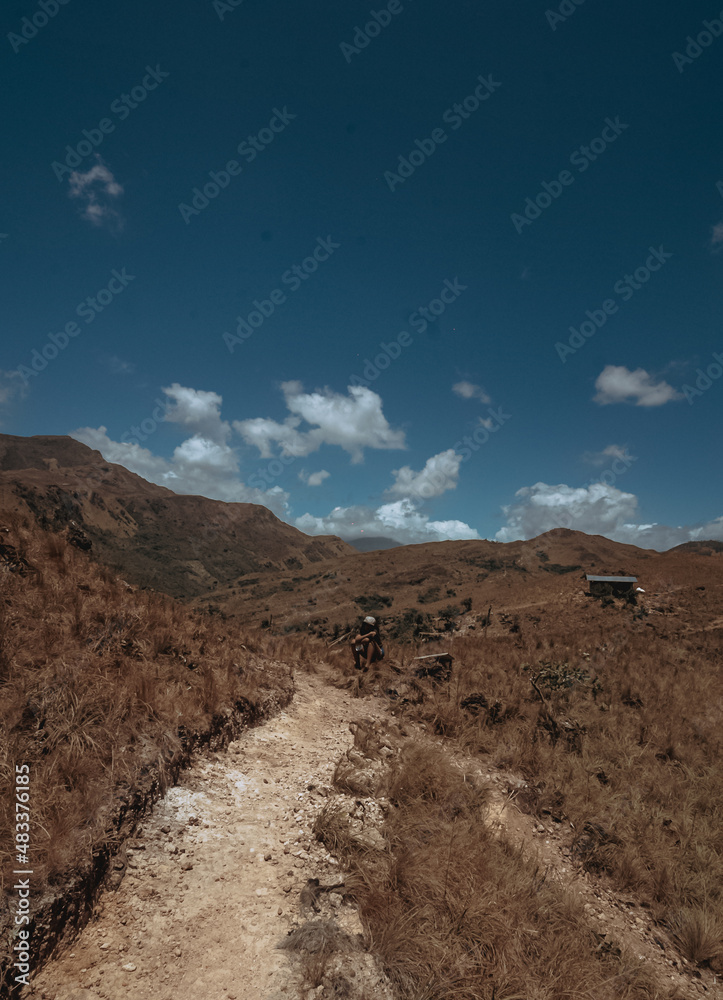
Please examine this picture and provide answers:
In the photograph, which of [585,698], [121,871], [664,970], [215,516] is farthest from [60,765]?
[215,516]

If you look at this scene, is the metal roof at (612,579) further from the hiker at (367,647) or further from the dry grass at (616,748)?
the hiker at (367,647)

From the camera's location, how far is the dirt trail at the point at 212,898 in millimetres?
2852

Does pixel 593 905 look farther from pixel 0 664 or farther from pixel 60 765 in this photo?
pixel 0 664

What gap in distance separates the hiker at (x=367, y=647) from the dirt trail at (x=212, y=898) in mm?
5519

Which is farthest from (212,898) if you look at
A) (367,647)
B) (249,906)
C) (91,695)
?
(367,647)

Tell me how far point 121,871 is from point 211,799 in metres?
1.24

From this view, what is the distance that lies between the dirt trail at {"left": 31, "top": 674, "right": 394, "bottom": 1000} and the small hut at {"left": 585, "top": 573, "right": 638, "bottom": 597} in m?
21.5

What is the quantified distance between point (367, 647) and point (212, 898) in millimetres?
8014

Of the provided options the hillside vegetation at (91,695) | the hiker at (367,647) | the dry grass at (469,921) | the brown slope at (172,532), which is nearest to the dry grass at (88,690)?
the hillside vegetation at (91,695)

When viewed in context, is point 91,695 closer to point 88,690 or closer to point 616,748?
point 88,690

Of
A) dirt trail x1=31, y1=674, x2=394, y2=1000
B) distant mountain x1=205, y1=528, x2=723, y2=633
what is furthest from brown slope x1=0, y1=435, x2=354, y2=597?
dirt trail x1=31, y1=674, x2=394, y2=1000

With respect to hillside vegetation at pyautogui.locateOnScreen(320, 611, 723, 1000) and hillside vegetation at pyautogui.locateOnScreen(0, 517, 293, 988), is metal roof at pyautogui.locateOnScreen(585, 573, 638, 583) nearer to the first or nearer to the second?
hillside vegetation at pyautogui.locateOnScreen(320, 611, 723, 1000)

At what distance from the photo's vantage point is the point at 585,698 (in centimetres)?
1028

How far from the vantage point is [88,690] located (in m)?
4.83
